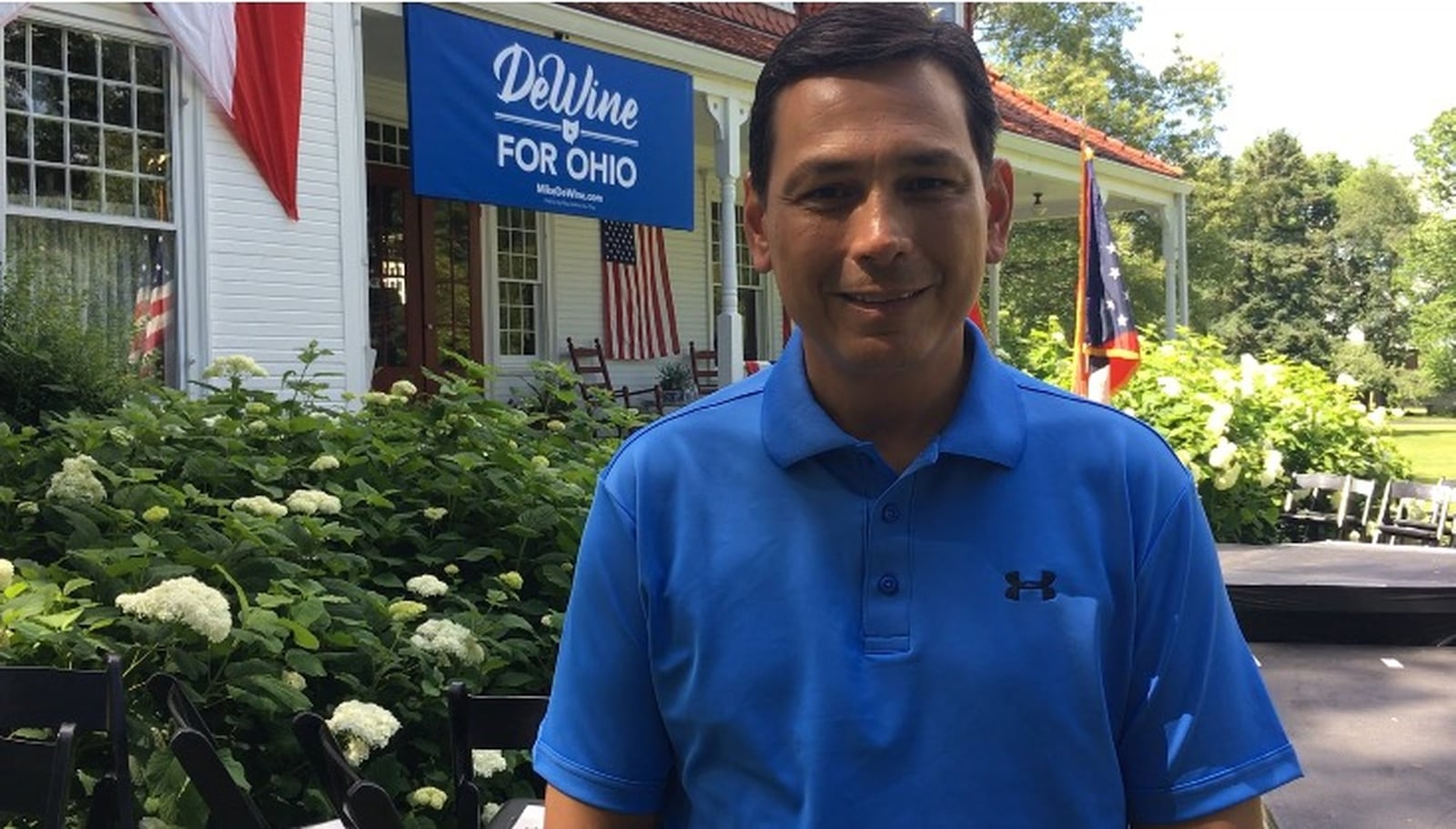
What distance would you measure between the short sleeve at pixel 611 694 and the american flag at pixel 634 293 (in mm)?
11983

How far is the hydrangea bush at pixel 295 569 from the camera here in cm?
276

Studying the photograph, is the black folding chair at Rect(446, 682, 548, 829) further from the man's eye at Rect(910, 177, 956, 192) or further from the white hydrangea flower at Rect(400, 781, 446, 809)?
the man's eye at Rect(910, 177, 956, 192)

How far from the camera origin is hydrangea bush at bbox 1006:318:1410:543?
959 cm

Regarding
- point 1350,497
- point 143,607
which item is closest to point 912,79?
point 143,607

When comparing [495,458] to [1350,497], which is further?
[1350,497]

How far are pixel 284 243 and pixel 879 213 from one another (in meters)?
7.76

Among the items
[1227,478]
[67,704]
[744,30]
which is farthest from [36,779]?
[744,30]

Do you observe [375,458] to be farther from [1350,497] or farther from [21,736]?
[1350,497]

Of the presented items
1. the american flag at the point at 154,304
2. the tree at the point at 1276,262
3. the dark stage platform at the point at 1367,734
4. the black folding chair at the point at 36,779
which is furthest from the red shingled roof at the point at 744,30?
the tree at the point at 1276,262

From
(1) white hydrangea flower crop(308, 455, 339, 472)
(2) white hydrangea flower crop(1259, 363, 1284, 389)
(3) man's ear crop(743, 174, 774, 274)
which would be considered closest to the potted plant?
(2) white hydrangea flower crop(1259, 363, 1284, 389)

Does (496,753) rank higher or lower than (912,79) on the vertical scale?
lower

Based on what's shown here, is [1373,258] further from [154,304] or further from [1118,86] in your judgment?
[154,304]

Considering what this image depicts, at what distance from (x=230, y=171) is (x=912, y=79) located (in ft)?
24.8

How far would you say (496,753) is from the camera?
9.57 feet
